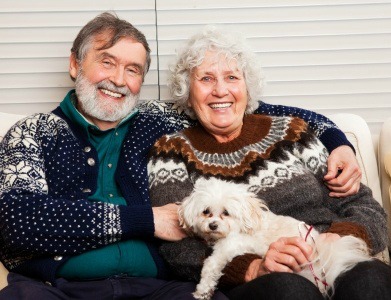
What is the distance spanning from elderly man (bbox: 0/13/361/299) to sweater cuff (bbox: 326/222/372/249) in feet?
0.62

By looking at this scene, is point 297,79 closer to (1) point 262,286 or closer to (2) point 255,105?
(2) point 255,105

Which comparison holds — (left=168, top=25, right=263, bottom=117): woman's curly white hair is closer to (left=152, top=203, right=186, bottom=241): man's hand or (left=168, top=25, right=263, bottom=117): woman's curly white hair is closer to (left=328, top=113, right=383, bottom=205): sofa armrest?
(left=328, top=113, right=383, bottom=205): sofa armrest

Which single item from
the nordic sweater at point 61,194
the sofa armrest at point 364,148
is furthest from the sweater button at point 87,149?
the sofa armrest at point 364,148

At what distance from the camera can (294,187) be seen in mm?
1975

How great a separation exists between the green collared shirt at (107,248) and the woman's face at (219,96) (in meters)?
0.32

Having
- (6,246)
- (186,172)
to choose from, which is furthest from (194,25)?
(6,246)

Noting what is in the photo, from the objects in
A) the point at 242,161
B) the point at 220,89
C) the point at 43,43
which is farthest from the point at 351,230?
the point at 43,43

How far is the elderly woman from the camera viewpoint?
180cm

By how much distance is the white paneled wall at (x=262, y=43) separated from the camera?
253 cm

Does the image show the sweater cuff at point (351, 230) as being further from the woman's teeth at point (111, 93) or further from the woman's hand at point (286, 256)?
the woman's teeth at point (111, 93)

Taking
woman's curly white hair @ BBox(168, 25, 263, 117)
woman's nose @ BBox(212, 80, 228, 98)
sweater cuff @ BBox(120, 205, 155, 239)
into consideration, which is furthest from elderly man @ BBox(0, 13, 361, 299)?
woman's nose @ BBox(212, 80, 228, 98)

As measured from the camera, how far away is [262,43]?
2.60 meters

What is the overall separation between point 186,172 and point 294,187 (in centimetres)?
40

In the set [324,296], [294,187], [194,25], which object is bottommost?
[324,296]
